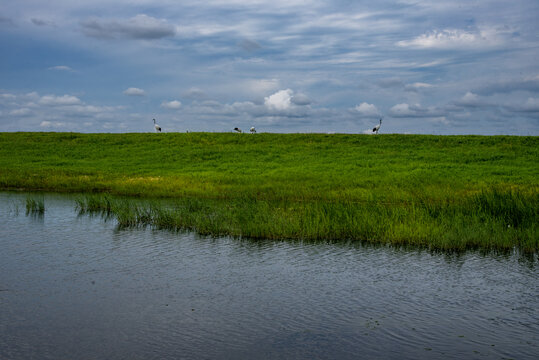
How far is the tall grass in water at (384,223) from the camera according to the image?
17.8 metres

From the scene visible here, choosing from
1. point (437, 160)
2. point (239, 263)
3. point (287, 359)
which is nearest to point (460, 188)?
point (437, 160)

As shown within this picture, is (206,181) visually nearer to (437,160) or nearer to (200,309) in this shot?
(437,160)

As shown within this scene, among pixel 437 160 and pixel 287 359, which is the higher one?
pixel 437 160

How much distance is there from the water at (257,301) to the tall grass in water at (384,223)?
0.96 meters

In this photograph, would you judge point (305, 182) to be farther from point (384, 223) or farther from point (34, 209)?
A: point (34, 209)

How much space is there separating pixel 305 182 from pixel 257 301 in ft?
73.5

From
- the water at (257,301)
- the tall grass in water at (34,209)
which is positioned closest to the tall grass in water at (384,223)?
the water at (257,301)

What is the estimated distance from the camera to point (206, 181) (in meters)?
35.1

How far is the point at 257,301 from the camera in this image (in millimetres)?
12195

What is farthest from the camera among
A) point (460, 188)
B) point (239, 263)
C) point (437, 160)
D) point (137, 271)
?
point (437, 160)

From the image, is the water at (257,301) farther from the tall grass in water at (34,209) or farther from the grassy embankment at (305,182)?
the tall grass in water at (34,209)

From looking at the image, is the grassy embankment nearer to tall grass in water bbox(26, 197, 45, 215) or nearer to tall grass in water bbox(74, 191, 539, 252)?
tall grass in water bbox(74, 191, 539, 252)

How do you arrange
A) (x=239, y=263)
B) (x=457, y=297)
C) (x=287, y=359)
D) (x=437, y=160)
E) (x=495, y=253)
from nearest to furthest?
(x=287, y=359)
(x=457, y=297)
(x=239, y=263)
(x=495, y=253)
(x=437, y=160)

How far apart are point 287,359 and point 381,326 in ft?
7.98
